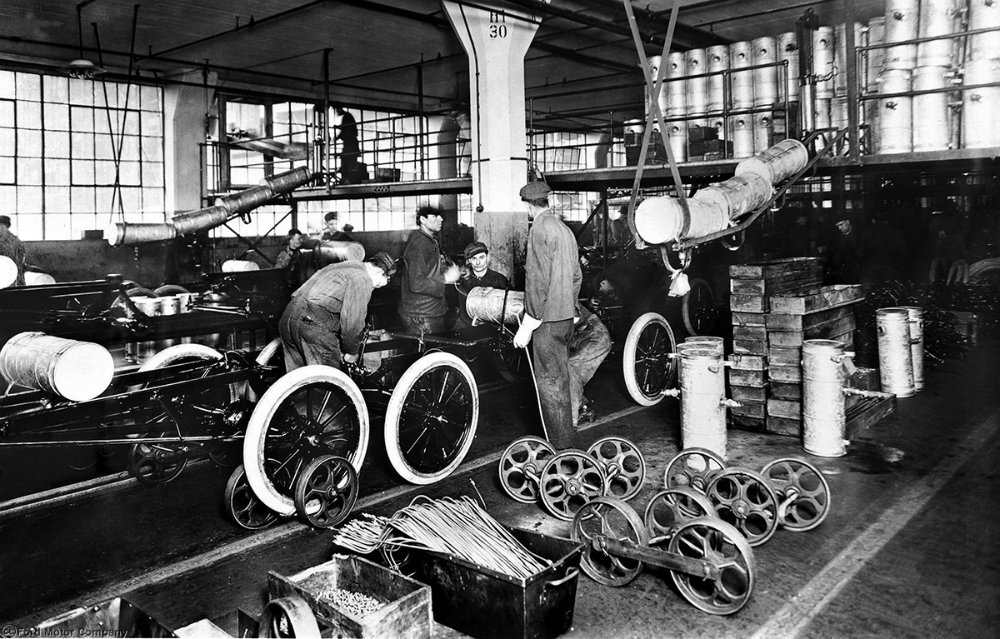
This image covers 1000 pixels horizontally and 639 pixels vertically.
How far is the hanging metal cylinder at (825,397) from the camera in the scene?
18.9 feet

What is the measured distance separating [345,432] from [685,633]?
2543 millimetres

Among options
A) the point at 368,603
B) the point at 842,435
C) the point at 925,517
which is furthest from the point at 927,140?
the point at 368,603

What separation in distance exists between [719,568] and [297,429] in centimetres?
263

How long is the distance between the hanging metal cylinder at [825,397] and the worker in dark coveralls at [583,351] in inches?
68.1

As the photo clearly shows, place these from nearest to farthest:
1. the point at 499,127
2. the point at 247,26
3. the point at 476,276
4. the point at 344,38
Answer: the point at 476,276 < the point at 499,127 < the point at 247,26 < the point at 344,38

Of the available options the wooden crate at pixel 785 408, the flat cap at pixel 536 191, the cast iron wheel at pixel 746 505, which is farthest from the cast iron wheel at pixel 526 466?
the wooden crate at pixel 785 408

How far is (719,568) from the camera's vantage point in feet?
11.5

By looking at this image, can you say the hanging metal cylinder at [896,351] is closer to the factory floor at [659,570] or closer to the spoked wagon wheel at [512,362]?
the factory floor at [659,570]

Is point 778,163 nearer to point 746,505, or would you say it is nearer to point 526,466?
point 746,505

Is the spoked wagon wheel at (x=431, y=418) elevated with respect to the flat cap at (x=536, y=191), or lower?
lower

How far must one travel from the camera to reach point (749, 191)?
5602 millimetres

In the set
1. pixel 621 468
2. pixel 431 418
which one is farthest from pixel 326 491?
pixel 621 468

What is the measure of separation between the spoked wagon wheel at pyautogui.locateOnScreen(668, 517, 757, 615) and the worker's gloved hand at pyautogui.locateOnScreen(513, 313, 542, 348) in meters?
2.27

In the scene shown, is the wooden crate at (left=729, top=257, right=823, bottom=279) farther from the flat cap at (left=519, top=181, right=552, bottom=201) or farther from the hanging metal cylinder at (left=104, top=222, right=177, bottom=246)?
the hanging metal cylinder at (left=104, top=222, right=177, bottom=246)
